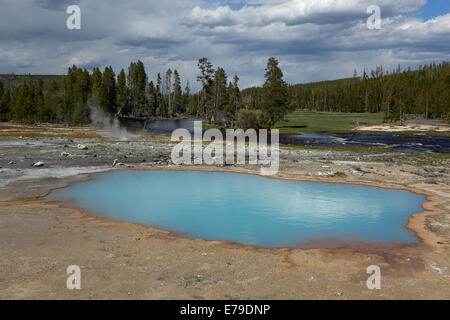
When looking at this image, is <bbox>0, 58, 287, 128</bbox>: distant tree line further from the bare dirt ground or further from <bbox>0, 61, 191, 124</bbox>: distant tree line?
the bare dirt ground

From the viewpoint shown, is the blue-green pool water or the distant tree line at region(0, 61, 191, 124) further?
the distant tree line at region(0, 61, 191, 124)

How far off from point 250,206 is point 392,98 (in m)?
89.0

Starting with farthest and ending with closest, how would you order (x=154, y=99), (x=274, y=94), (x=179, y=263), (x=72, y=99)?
(x=154, y=99)
(x=72, y=99)
(x=274, y=94)
(x=179, y=263)

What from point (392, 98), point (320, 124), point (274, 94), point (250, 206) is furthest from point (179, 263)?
point (392, 98)

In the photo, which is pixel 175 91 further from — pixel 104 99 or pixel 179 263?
pixel 179 263

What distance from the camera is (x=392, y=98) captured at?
95.3 m

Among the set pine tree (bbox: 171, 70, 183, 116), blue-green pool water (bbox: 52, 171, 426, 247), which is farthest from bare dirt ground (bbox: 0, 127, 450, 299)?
pine tree (bbox: 171, 70, 183, 116)

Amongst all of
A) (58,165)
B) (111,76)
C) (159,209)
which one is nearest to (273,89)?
(111,76)

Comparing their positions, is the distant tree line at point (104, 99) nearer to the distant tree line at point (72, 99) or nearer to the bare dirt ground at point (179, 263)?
the distant tree line at point (72, 99)

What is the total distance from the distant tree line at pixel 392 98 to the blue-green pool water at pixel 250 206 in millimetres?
56926

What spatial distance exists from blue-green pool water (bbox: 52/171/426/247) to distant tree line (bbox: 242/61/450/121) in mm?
56926

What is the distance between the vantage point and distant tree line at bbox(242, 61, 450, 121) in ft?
316

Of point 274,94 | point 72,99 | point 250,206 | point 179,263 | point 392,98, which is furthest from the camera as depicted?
point 392,98

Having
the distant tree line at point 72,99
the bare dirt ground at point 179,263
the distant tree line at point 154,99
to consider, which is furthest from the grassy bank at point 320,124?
the bare dirt ground at point 179,263
